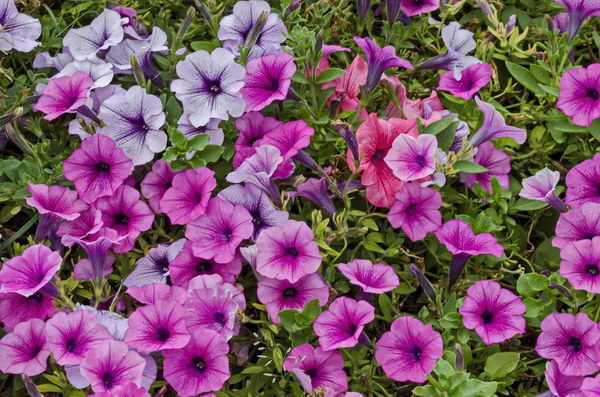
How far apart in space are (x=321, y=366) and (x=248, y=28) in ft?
2.62

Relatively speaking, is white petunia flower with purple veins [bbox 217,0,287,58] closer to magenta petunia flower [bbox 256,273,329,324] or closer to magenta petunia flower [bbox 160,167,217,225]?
magenta petunia flower [bbox 160,167,217,225]

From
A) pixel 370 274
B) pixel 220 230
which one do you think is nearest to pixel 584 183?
pixel 370 274

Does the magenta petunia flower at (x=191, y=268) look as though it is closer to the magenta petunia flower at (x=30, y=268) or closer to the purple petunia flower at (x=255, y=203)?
the purple petunia flower at (x=255, y=203)

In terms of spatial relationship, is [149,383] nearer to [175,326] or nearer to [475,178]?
[175,326]

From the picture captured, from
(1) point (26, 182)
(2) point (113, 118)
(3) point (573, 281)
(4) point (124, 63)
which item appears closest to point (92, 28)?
(4) point (124, 63)

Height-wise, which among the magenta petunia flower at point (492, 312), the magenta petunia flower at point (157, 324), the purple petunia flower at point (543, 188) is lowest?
the magenta petunia flower at point (157, 324)

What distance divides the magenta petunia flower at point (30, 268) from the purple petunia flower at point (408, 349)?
26.0 inches

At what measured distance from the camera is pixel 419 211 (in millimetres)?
1724

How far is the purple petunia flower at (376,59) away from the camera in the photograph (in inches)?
70.1

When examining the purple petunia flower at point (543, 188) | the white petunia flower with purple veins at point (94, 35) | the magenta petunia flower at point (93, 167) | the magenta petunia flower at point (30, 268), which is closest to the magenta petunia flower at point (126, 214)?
the magenta petunia flower at point (93, 167)

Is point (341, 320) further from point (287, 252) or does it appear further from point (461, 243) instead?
point (461, 243)

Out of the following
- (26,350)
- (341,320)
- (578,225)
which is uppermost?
(578,225)

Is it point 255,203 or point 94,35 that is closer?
point 255,203

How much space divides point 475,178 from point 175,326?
2.41 feet
